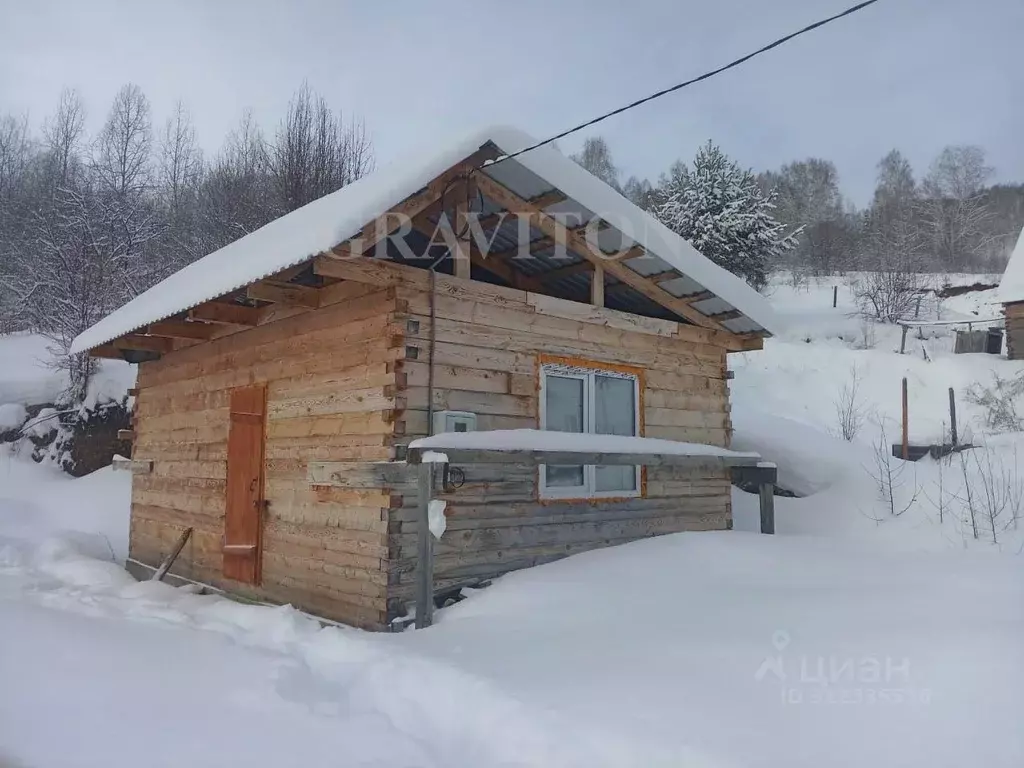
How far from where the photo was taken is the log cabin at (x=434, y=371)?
6227 millimetres

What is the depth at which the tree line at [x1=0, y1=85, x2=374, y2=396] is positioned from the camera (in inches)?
826

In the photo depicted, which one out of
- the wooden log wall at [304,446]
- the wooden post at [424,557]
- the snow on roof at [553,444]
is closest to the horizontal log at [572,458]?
the snow on roof at [553,444]

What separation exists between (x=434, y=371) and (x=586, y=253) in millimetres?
2333

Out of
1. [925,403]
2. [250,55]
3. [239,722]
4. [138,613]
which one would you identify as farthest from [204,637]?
[925,403]

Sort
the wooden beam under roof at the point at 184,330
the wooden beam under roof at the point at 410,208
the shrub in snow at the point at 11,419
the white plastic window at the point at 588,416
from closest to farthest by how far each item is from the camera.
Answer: the wooden beam under roof at the point at 410,208, the white plastic window at the point at 588,416, the wooden beam under roof at the point at 184,330, the shrub in snow at the point at 11,419

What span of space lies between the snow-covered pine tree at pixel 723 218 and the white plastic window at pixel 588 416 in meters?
17.6

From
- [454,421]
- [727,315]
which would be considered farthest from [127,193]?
[454,421]

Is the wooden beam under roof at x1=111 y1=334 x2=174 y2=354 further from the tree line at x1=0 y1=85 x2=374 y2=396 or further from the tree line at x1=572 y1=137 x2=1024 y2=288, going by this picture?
the tree line at x1=572 y1=137 x2=1024 y2=288

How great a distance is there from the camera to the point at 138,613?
6887 millimetres

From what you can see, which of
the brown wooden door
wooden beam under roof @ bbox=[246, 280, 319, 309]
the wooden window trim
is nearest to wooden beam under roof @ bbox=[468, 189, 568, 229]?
the wooden window trim

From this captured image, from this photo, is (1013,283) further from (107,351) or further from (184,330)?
(107,351)

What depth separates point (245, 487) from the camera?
780 cm

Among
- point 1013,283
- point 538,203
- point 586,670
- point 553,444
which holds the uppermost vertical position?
point 1013,283

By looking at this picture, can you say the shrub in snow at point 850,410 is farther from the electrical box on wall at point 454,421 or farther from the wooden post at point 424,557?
the wooden post at point 424,557
